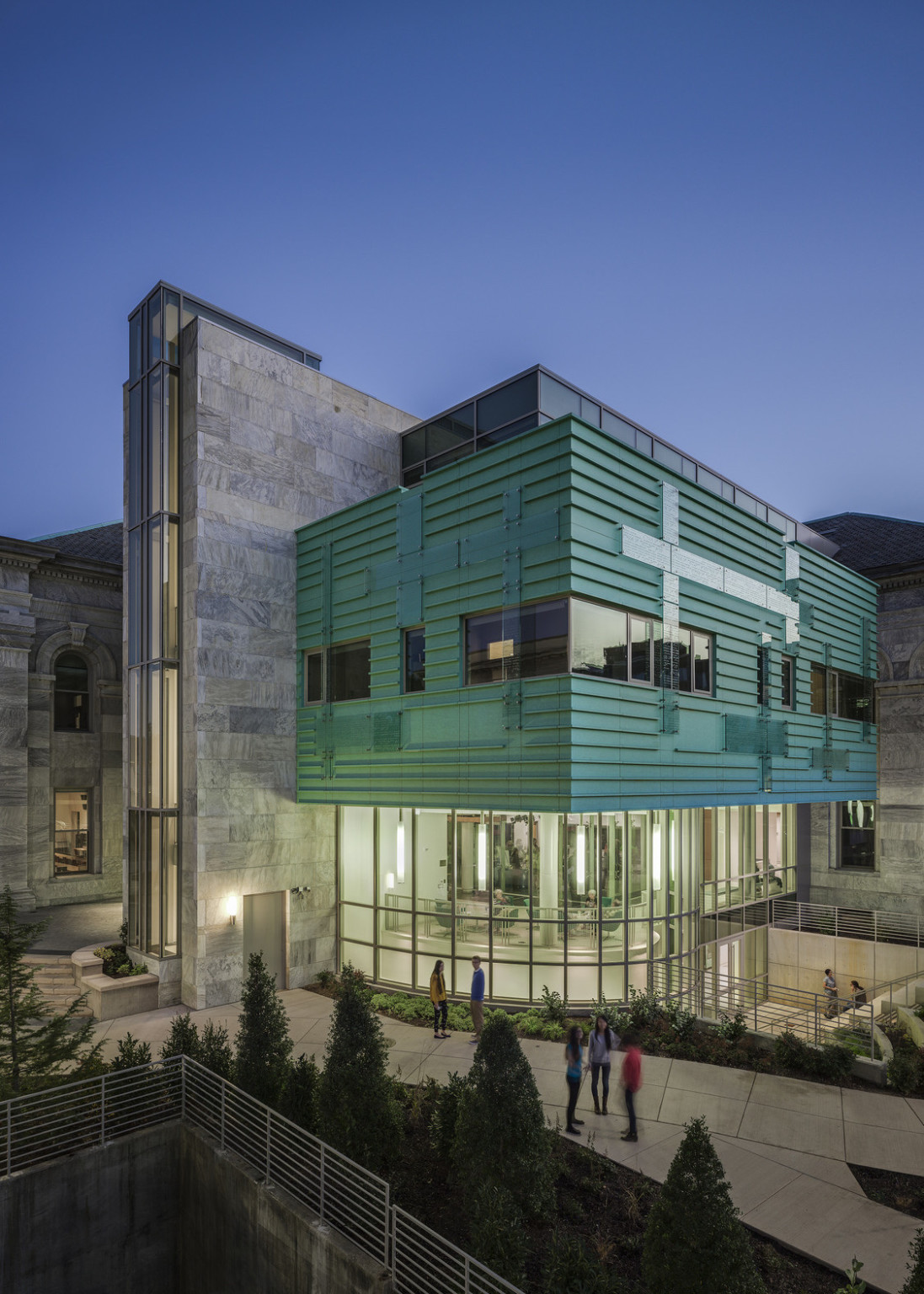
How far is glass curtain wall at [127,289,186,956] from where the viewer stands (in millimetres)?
20188

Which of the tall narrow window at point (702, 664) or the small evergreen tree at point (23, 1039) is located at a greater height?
the tall narrow window at point (702, 664)

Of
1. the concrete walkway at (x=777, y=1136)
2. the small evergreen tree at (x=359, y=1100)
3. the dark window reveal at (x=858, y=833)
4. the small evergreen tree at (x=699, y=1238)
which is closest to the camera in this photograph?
the small evergreen tree at (x=699, y=1238)

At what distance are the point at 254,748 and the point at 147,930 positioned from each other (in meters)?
5.00

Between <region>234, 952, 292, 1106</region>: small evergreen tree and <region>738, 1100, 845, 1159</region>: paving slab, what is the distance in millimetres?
6927

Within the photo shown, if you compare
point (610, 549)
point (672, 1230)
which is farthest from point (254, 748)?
point (672, 1230)

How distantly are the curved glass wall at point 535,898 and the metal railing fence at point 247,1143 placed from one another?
7.34 m

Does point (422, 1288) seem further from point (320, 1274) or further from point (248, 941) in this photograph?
point (248, 941)

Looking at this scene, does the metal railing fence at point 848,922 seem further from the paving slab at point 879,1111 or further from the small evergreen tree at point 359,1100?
the small evergreen tree at point 359,1100

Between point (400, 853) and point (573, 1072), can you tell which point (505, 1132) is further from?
point (400, 853)

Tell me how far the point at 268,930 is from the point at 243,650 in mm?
6960

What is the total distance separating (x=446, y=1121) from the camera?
1165cm

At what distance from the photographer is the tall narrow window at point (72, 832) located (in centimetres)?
2856

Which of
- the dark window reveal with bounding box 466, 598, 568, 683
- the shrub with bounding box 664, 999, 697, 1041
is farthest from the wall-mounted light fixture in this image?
the shrub with bounding box 664, 999, 697, 1041

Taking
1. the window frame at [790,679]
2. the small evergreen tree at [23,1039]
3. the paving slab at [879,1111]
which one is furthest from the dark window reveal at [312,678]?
the paving slab at [879,1111]
